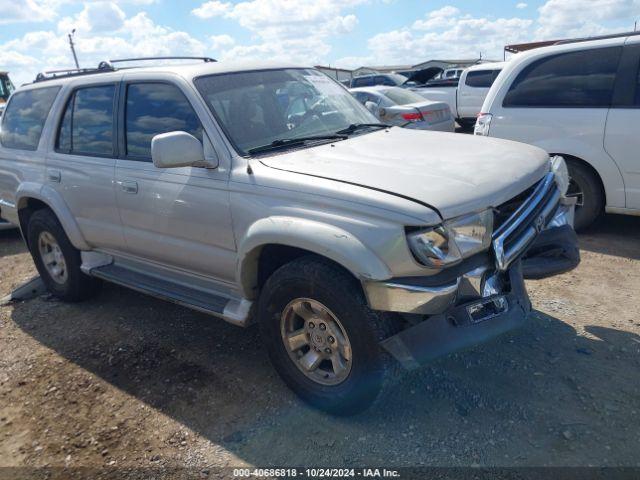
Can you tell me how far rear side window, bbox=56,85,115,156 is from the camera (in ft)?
13.1

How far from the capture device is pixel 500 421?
2850 mm

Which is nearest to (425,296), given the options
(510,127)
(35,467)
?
(35,467)

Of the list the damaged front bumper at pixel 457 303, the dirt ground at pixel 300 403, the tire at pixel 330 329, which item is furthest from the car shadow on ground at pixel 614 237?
the tire at pixel 330 329

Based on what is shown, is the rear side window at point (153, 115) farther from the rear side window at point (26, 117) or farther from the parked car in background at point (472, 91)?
the parked car in background at point (472, 91)

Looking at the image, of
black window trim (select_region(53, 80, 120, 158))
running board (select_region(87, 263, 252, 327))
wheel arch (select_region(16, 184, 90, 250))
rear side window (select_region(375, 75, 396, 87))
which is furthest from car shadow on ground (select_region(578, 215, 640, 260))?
rear side window (select_region(375, 75, 396, 87))

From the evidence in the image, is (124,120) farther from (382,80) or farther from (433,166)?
(382,80)

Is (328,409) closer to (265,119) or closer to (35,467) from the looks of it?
(35,467)

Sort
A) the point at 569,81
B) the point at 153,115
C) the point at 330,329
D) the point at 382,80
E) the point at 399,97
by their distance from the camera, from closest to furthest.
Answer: the point at 330,329 → the point at 153,115 → the point at 569,81 → the point at 399,97 → the point at 382,80

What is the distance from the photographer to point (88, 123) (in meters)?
4.19

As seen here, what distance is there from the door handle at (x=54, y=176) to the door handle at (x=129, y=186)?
2.98ft

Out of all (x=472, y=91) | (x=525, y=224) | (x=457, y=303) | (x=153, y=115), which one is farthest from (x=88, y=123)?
(x=472, y=91)

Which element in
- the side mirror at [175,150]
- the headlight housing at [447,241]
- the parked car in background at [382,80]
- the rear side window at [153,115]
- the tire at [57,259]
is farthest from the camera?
the parked car in background at [382,80]

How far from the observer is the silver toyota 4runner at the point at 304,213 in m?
2.54

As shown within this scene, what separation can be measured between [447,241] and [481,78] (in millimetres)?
12476
